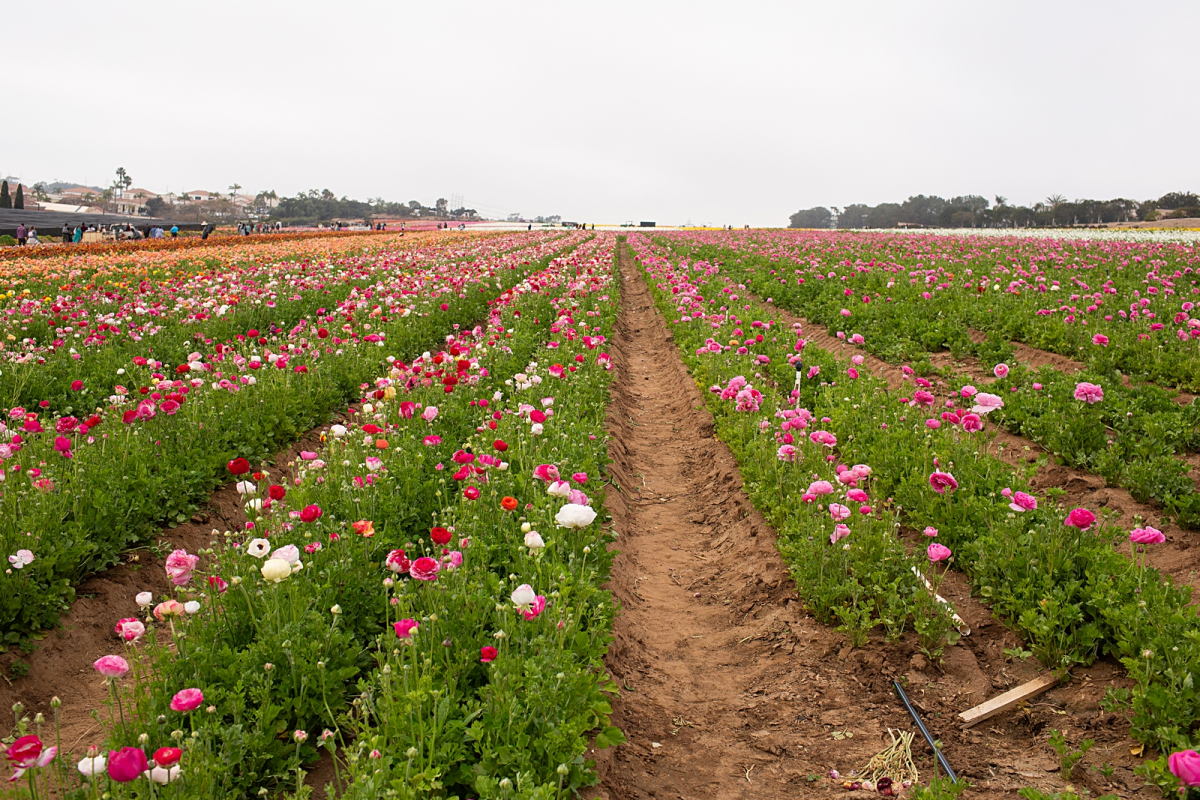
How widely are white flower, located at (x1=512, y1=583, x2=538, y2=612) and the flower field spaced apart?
32 mm

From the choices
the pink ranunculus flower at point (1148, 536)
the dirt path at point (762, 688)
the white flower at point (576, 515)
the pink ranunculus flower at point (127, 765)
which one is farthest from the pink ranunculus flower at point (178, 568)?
the pink ranunculus flower at point (1148, 536)

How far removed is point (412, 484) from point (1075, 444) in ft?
19.6

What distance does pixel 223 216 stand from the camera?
381 ft

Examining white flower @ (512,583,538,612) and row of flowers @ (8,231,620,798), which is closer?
row of flowers @ (8,231,620,798)

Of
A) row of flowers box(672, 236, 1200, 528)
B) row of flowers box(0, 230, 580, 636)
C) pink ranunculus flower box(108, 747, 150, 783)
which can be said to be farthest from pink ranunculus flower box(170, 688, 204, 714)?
row of flowers box(672, 236, 1200, 528)

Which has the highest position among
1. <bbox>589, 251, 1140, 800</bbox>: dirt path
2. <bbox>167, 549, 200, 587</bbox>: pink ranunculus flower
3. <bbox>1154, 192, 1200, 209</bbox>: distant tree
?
<bbox>1154, 192, 1200, 209</bbox>: distant tree

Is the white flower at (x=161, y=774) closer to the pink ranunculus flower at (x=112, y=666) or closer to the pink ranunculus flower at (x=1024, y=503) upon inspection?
the pink ranunculus flower at (x=112, y=666)

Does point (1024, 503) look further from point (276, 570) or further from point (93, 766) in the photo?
point (93, 766)

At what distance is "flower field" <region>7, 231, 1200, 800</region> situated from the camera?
3.03 metres

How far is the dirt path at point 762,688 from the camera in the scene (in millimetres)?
3381

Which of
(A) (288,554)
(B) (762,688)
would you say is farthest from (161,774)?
(B) (762,688)

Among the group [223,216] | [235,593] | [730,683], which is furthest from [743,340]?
[223,216]

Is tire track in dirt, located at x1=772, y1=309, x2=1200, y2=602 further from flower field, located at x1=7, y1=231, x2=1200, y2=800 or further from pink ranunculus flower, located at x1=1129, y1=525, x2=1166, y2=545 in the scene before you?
pink ranunculus flower, located at x1=1129, y1=525, x2=1166, y2=545

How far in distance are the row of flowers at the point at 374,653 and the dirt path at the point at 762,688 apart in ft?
1.54
